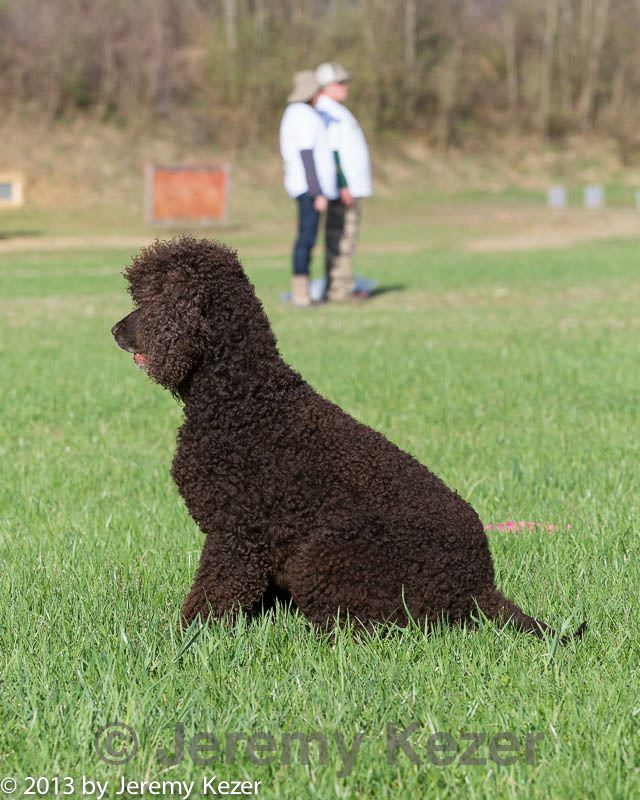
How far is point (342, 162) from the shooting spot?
46.2 feet

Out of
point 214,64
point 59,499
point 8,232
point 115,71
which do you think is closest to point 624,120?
point 214,64

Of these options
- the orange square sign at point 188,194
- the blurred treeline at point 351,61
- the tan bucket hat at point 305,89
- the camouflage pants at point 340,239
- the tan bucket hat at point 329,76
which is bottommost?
the camouflage pants at point 340,239

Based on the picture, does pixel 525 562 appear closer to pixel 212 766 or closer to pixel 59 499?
pixel 212 766

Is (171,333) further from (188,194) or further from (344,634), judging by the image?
(188,194)

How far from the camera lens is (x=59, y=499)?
5.73 m

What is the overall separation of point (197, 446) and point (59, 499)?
2.31 metres

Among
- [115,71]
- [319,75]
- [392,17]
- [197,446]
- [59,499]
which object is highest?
[392,17]

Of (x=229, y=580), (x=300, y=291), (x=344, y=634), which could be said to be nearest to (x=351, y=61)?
(x=300, y=291)

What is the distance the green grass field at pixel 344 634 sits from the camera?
2.82 metres

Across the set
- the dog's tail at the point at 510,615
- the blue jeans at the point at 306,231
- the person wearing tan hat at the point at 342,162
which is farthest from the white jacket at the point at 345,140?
the dog's tail at the point at 510,615

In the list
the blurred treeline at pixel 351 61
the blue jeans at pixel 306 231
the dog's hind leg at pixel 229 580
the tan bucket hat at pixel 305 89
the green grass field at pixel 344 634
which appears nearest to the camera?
the green grass field at pixel 344 634

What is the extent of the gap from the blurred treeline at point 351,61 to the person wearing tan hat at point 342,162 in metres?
36.5

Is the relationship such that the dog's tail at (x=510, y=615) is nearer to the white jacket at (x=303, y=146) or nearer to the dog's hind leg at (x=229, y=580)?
the dog's hind leg at (x=229, y=580)

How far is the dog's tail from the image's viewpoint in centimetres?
354
